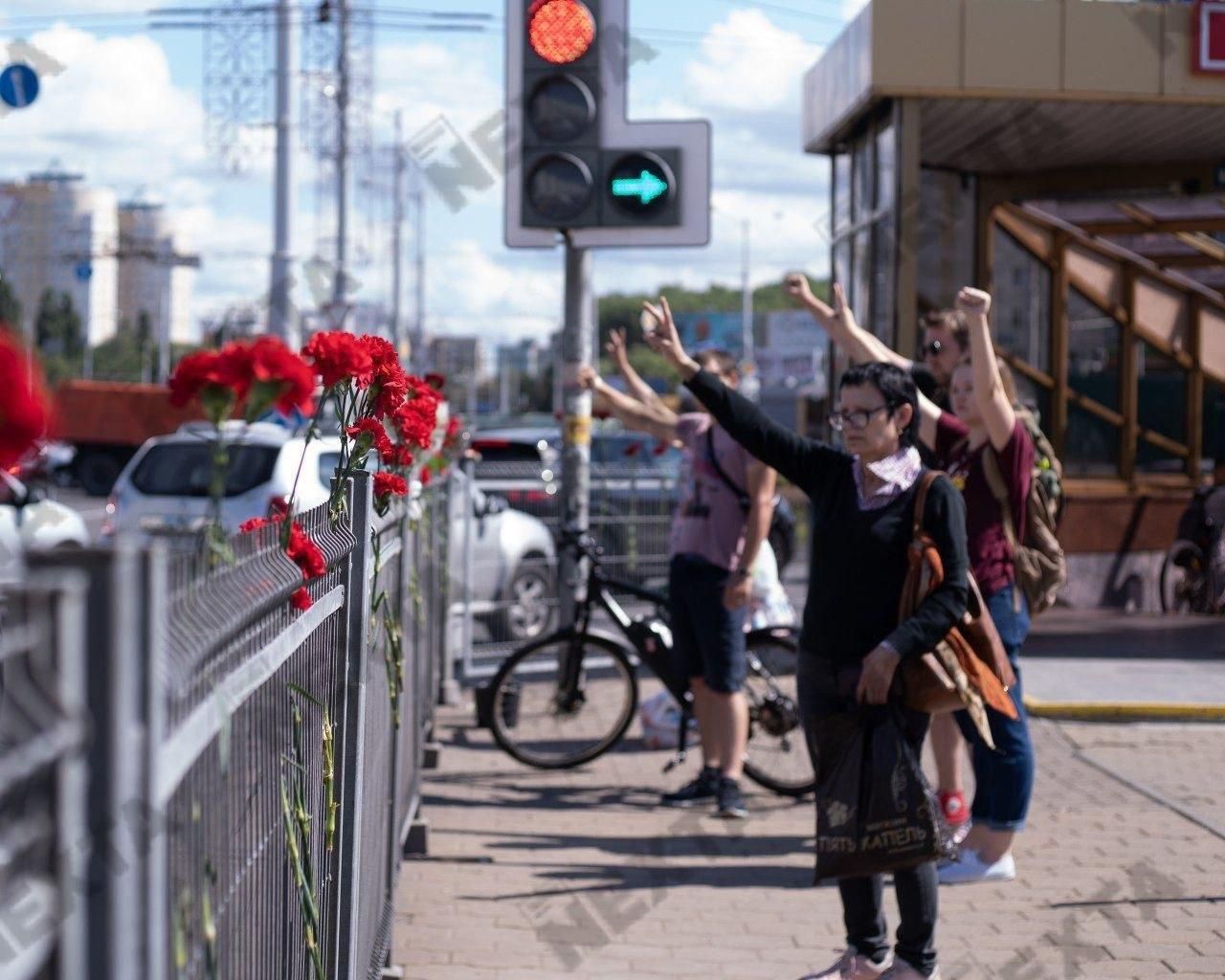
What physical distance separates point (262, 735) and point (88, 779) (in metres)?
1.18

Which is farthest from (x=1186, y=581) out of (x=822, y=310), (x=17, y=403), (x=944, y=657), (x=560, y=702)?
(x=17, y=403)

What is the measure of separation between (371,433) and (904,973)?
203cm

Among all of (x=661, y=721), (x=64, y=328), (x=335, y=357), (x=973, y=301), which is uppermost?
(x=64, y=328)

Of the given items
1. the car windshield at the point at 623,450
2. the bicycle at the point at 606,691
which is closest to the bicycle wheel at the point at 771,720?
the bicycle at the point at 606,691

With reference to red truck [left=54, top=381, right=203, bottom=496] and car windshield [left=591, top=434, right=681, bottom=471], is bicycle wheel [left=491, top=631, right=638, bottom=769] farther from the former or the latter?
red truck [left=54, top=381, right=203, bottom=496]

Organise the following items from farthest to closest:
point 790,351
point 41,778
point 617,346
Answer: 1. point 790,351
2. point 617,346
3. point 41,778

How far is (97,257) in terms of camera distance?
66250 mm

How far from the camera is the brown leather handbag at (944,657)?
5066 millimetres

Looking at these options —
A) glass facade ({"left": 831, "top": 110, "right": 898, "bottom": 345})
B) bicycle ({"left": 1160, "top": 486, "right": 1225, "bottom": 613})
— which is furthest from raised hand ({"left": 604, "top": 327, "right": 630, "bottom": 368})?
bicycle ({"left": 1160, "top": 486, "right": 1225, "bottom": 613})

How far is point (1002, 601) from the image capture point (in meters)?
6.46

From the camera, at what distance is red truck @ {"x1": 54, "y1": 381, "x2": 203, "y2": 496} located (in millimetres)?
46125

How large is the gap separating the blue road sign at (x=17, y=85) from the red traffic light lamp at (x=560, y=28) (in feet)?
28.4

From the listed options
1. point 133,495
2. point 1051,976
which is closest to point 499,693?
point 1051,976

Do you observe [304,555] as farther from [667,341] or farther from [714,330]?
[714,330]
